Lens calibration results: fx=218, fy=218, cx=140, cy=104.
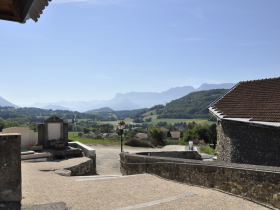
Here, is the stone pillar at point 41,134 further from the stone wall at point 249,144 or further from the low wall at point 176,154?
the stone wall at point 249,144

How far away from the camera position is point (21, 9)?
11.2 ft

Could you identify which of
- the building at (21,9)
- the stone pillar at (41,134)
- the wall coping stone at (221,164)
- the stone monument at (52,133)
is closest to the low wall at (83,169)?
the stone monument at (52,133)

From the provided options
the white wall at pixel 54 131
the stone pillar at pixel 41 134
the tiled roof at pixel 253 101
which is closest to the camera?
the tiled roof at pixel 253 101

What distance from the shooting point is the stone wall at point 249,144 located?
26.7ft

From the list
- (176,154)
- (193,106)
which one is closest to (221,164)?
(176,154)

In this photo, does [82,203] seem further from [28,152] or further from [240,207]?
[28,152]

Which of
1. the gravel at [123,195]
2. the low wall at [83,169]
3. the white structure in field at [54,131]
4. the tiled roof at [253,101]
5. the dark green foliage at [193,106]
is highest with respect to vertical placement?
the dark green foliage at [193,106]

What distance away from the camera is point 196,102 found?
492ft

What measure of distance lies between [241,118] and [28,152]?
11.3m

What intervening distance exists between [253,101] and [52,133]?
40.6 feet

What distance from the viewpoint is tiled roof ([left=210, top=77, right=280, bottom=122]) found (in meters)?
9.14

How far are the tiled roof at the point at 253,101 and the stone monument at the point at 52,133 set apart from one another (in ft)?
33.0

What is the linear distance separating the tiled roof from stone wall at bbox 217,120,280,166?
20.6 inches

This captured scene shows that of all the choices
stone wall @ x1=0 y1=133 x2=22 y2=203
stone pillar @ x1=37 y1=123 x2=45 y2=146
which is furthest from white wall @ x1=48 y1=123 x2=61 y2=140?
stone wall @ x1=0 y1=133 x2=22 y2=203
